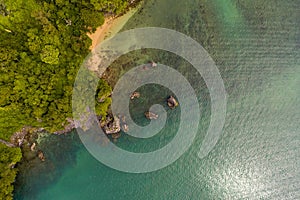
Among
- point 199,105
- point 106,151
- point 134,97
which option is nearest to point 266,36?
point 199,105

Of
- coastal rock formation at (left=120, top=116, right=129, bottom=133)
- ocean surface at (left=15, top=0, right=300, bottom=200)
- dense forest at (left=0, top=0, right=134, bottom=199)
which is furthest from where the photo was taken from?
coastal rock formation at (left=120, top=116, right=129, bottom=133)

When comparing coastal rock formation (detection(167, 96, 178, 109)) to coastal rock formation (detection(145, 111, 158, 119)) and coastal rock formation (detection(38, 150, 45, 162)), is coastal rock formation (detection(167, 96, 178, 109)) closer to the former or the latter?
coastal rock formation (detection(145, 111, 158, 119))

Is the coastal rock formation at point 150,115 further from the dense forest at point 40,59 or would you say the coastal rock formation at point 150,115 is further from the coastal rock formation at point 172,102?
the dense forest at point 40,59

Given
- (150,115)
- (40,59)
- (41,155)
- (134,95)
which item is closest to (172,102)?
(150,115)

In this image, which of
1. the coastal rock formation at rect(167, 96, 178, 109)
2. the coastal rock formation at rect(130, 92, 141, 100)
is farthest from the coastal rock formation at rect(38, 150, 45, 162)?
the coastal rock formation at rect(167, 96, 178, 109)

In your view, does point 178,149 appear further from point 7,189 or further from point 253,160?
point 7,189

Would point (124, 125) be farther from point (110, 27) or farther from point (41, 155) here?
point (110, 27)

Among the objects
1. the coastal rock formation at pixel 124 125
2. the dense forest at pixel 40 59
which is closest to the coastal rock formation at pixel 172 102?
the coastal rock formation at pixel 124 125
